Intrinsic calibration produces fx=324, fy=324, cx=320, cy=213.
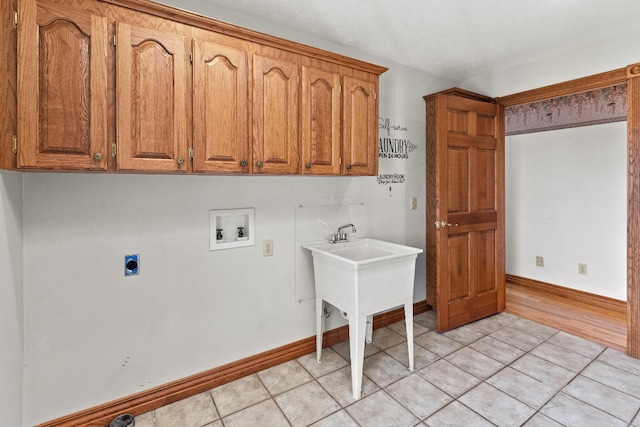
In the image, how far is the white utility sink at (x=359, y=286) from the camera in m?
2.03

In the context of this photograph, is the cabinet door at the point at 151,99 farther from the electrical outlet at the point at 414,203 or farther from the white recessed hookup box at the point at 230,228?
the electrical outlet at the point at 414,203

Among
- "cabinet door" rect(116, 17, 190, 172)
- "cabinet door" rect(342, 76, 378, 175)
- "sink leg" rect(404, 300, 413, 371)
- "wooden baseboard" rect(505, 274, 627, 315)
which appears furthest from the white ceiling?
"wooden baseboard" rect(505, 274, 627, 315)

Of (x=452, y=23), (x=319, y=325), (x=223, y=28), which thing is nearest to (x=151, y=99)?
(x=223, y=28)

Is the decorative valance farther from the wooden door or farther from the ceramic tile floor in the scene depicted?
the ceramic tile floor

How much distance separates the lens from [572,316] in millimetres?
3260

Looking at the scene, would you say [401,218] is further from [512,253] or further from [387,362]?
[512,253]

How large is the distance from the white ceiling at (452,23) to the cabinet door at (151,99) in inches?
28.5

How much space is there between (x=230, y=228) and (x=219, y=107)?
825 millimetres

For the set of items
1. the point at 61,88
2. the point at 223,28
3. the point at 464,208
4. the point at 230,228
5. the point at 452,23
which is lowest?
the point at 230,228

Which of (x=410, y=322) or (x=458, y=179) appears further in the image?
(x=458, y=179)

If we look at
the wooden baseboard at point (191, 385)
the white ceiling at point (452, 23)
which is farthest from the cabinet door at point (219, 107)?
the wooden baseboard at point (191, 385)

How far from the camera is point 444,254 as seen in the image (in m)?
2.93

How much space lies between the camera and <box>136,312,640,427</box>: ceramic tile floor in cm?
186

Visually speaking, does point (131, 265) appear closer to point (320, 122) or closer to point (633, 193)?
point (320, 122)
